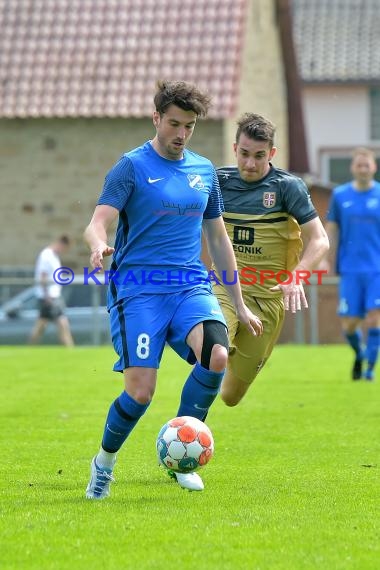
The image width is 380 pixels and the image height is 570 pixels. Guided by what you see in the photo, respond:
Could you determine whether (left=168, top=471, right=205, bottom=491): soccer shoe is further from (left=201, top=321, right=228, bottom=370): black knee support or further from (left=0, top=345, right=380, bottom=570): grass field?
(left=201, top=321, right=228, bottom=370): black knee support

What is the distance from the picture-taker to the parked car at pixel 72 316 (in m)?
24.2

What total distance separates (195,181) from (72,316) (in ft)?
56.3

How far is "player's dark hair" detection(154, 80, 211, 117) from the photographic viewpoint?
723 centimetres

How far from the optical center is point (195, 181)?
7.52m

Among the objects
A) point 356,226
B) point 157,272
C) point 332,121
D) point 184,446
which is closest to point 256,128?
point 157,272

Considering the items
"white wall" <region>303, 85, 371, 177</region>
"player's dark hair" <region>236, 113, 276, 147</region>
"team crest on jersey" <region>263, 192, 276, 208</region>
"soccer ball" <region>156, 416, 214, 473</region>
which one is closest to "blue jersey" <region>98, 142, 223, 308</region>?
"soccer ball" <region>156, 416, 214, 473</region>

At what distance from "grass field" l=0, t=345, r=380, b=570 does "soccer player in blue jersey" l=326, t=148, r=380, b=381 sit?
4.80ft

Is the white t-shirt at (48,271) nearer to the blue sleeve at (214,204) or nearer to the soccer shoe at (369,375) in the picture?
the soccer shoe at (369,375)

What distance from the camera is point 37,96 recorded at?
2808 cm

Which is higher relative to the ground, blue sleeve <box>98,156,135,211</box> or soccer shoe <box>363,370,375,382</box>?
blue sleeve <box>98,156,135,211</box>

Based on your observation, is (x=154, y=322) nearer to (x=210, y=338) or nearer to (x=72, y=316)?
(x=210, y=338)

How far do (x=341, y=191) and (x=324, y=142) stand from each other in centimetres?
3252

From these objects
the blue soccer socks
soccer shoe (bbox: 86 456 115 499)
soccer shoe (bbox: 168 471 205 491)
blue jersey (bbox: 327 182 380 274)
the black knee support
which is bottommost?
blue jersey (bbox: 327 182 380 274)

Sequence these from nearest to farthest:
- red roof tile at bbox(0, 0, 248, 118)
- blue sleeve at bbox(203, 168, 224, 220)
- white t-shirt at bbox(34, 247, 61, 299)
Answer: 1. blue sleeve at bbox(203, 168, 224, 220)
2. white t-shirt at bbox(34, 247, 61, 299)
3. red roof tile at bbox(0, 0, 248, 118)
